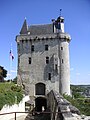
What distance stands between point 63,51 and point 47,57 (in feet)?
7.74

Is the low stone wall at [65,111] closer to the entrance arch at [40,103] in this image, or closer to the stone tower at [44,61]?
the stone tower at [44,61]

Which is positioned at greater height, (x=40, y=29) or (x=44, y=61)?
(x=40, y=29)

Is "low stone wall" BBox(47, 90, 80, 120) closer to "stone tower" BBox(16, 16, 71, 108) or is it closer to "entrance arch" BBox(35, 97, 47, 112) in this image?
"stone tower" BBox(16, 16, 71, 108)

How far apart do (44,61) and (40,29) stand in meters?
5.00

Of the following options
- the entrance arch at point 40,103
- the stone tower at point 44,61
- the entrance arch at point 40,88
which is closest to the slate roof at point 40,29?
the stone tower at point 44,61

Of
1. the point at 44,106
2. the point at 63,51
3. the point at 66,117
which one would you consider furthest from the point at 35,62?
the point at 66,117

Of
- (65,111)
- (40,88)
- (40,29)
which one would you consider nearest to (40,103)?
(40,88)

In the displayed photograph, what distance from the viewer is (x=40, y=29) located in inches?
1422

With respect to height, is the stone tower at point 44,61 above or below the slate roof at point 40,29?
below

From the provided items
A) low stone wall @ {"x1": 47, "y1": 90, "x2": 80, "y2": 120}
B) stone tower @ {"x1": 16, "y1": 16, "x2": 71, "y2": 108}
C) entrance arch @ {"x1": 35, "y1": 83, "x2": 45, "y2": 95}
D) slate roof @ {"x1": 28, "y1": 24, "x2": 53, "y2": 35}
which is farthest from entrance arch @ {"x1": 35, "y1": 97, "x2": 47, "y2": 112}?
low stone wall @ {"x1": 47, "y1": 90, "x2": 80, "y2": 120}

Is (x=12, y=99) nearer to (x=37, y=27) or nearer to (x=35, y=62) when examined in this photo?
(x=35, y=62)

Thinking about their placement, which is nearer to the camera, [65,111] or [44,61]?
[65,111]

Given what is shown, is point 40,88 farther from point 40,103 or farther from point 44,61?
point 44,61

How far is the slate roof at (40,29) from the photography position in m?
35.5
